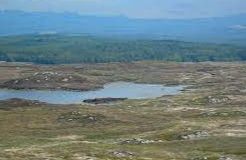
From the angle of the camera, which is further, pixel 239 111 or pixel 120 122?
pixel 239 111

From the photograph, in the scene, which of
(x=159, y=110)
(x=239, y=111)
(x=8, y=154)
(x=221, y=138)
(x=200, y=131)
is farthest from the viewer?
(x=159, y=110)

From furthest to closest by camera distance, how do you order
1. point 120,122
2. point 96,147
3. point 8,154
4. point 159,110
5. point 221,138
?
point 159,110
point 120,122
point 221,138
point 96,147
point 8,154

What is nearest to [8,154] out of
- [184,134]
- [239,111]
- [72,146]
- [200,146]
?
[72,146]

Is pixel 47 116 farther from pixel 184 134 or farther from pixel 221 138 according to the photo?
pixel 221 138

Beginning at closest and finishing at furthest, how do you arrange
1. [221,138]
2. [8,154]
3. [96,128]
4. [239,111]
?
[8,154]
[221,138]
[96,128]
[239,111]

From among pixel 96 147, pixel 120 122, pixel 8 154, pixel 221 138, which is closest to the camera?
pixel 8 154

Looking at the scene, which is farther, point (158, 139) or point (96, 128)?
point (96, 128)

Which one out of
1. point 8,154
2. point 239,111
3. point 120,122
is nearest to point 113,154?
point 8,154

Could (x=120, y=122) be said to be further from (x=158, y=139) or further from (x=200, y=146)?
(x=200, y=146)

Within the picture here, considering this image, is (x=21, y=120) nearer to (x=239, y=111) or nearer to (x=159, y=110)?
(x=159, y=110)
